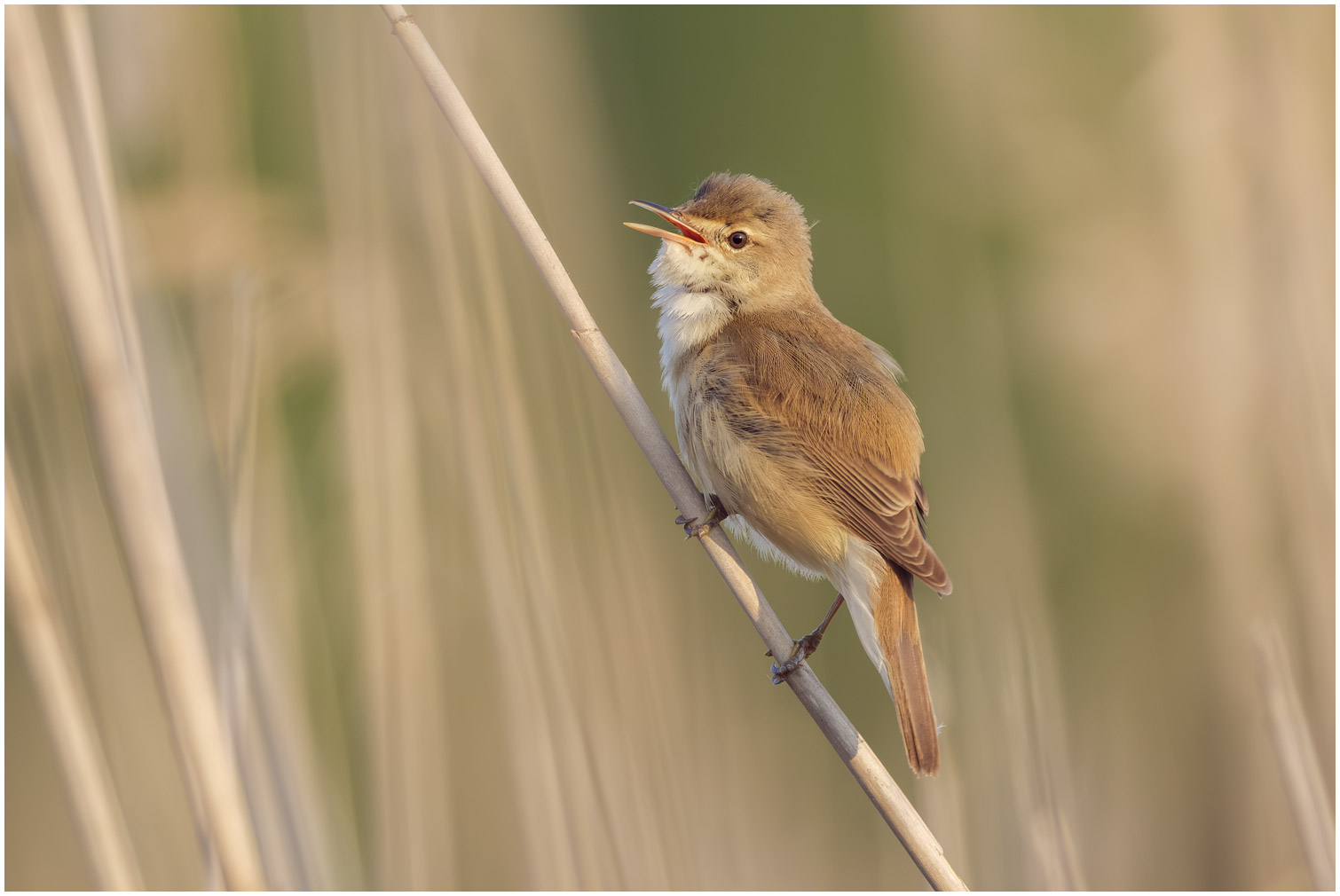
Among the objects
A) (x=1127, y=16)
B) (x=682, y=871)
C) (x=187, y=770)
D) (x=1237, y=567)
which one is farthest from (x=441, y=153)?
(x=1237, y=567)

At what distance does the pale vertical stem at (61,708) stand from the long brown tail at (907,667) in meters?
1.39

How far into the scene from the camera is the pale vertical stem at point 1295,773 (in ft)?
6.26

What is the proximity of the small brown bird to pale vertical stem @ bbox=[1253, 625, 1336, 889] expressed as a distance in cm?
63

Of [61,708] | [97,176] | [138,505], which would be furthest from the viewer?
[97,176]

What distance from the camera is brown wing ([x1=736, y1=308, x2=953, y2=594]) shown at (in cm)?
216

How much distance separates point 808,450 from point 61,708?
5.00 ft

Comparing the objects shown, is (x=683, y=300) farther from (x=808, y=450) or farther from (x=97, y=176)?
(x=97, y=176)

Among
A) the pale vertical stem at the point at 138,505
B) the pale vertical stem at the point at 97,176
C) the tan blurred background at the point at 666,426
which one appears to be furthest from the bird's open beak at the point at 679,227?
the pale vertical stem at the point at 138,505

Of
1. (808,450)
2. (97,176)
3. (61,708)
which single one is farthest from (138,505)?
(808,450)

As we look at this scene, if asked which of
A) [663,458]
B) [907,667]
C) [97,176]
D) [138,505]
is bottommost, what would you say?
[907,667]

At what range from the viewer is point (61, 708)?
1.66 m

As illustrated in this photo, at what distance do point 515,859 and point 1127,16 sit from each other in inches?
134

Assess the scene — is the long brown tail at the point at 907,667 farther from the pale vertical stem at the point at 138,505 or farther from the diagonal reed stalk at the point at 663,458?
the pale vertical stem at the point at 138,505

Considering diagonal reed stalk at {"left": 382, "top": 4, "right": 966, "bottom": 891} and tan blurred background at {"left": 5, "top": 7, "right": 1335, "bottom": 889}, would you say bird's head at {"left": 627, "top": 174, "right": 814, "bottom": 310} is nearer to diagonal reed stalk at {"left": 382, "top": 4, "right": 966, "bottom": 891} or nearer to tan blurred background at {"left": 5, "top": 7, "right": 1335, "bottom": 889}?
tan blurred background at {"left": 5, "top": 7, "right": 1335, "bottom": 889}
